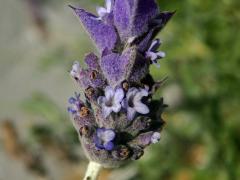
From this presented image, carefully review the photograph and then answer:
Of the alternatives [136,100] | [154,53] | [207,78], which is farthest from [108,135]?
[207,78]

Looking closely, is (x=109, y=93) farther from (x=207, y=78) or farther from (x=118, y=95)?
(x=207, y=78)

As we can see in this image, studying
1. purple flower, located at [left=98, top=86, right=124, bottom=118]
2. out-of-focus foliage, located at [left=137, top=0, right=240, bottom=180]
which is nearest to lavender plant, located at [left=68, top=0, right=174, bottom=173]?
purple flower, located at [left=98, top=86, right=124, bottom=118]

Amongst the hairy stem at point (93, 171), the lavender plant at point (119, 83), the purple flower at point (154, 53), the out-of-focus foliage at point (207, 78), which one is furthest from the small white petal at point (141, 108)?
the out-of-focus foliage at point (207, 78)

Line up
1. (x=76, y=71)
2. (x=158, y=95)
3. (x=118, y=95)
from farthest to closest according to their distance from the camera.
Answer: (x=158, y=95) < (x=76, y=71) < (x=118, y=95)

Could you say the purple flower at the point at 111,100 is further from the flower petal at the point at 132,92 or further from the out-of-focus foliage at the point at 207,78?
the out-of-focus foliage at the point at 207,78

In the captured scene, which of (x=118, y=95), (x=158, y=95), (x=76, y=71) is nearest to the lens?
(x=118, y=95)

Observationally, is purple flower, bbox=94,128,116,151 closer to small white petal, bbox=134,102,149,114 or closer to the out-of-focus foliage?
small white petal, bbox=134,102,149,114

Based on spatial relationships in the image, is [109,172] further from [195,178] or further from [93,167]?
[93,167]

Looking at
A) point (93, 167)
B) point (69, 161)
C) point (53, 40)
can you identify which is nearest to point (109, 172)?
point (69, 161)

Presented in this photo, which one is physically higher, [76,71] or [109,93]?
[76,71]
